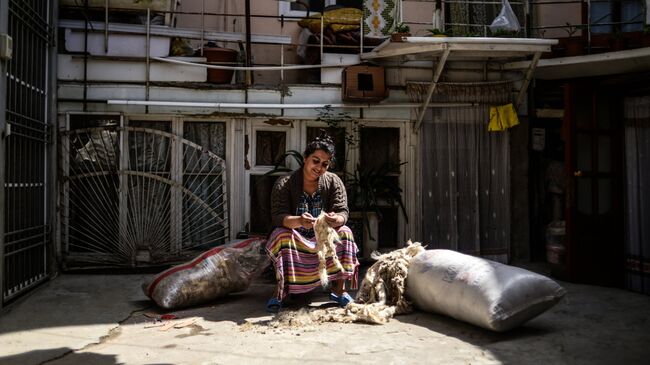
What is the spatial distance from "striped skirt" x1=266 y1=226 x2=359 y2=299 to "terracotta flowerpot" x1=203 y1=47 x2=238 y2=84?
2.97 metres

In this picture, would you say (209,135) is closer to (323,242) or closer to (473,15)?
(323,242)

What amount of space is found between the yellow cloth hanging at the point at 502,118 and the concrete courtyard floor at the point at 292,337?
2775 mm

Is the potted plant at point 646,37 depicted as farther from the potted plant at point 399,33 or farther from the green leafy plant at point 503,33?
the potted plant at point 399,33

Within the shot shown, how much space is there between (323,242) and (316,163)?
0.73 meters

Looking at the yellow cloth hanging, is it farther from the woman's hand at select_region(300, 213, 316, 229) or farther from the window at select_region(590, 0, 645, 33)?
the woman's hand at select_region(300, 213, 316, 229)

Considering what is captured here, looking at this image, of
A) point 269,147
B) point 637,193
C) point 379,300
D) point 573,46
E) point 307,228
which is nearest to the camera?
point 379,300

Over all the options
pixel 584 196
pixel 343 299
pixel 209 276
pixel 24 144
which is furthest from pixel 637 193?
pixel 24 144

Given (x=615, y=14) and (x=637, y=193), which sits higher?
(x=615, y=14)

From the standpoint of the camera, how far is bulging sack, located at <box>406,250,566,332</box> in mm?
3943

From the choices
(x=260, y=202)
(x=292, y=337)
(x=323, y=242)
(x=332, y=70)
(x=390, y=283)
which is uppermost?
(x=332, y=70)

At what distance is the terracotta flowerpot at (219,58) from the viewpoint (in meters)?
7.06

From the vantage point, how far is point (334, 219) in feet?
15.7

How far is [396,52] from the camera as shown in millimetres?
6668

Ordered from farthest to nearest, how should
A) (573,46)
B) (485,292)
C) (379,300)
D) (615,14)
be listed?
(615,14) < (573,46) < (379,300) < (485,292)
